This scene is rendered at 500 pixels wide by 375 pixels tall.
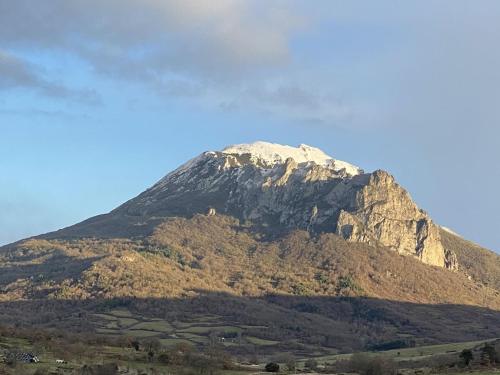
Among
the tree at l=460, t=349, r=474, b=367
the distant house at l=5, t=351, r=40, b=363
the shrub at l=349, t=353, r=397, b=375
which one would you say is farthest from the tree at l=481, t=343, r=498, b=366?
the distant house at l=5, t=351, r=40, b=363

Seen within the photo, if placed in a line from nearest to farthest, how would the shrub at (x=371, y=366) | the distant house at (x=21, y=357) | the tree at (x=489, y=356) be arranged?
the tree at (x=489, y=356), the distant house at (x=21, y=357), the shrub at (x=371, y=366)

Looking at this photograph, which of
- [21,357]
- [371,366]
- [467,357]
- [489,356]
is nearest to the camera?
[489,356]

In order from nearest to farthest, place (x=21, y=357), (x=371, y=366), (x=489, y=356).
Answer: (x=489, y=356), (x=21, y=357), (x=371, y=366)

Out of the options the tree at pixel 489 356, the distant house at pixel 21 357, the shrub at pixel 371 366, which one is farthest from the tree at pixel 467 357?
the distant house at pixel 21 357

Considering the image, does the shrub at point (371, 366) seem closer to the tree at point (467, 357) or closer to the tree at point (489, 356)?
the tree at point (467, 357)

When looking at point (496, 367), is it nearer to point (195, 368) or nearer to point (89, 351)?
point (195, 368)

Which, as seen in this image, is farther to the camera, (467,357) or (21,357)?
(21,357)

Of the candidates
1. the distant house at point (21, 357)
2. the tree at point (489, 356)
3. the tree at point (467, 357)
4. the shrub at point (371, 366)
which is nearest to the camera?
the tree at point (489, 356)

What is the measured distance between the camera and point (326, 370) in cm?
14138

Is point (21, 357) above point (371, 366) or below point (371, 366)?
above

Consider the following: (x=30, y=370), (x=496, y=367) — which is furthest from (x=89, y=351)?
(x=496, y=367)

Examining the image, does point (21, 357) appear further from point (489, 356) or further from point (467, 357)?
point (489, 356)

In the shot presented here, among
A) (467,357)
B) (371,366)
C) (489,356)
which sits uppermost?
(489,356)

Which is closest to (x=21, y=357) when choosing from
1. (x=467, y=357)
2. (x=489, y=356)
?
(x=467, y=357)
